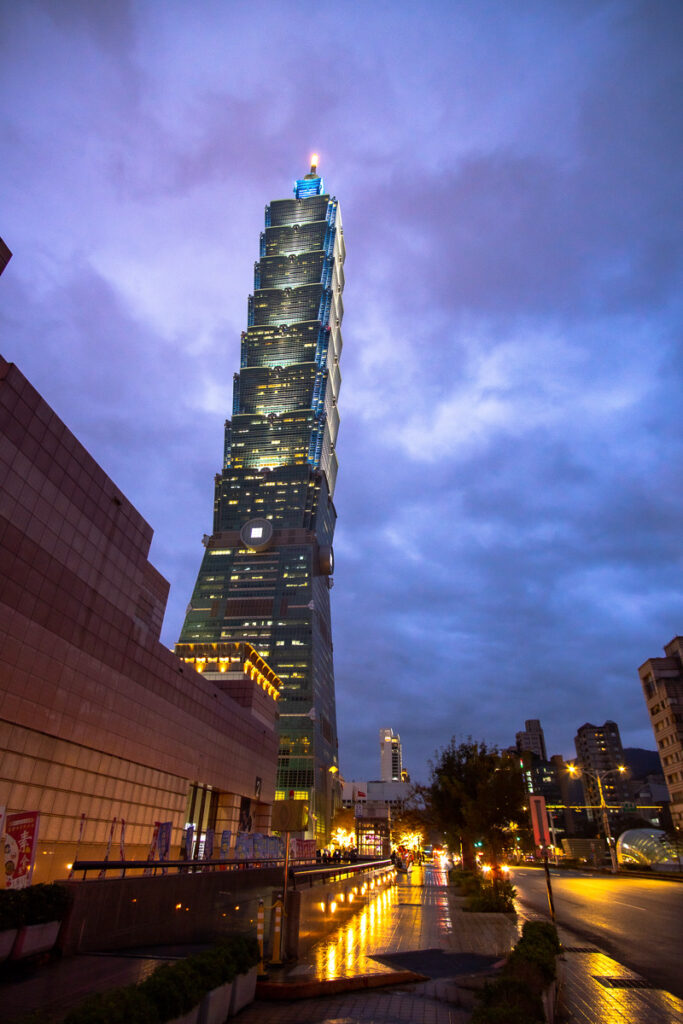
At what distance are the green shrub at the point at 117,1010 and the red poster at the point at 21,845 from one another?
8744 mm

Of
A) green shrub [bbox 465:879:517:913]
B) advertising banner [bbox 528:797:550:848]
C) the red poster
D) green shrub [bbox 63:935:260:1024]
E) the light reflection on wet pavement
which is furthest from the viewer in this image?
green shrub [bbox 465:879:517:913]

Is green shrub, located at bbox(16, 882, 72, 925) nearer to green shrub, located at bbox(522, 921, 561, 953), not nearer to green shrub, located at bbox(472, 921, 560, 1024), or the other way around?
green shrub, located at bbox(472, 921, 560, 1024)

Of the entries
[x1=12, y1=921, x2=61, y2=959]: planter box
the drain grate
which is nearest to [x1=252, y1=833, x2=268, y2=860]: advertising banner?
[x1=12, y1=921, x2=61, y2=959]: planter box

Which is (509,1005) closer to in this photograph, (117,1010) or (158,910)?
(117,1010)

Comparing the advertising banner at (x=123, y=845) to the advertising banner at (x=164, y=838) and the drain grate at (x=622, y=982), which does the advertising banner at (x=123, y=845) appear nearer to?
the advertising banner at (x=164, y=838)

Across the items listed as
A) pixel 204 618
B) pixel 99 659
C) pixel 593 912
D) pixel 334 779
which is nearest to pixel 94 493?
pixel 99 659

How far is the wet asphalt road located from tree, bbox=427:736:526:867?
10.9 ft

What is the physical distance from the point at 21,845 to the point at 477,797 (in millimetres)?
23035

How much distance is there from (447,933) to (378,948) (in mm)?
4088

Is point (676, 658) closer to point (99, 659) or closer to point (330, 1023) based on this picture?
point (99, 659)

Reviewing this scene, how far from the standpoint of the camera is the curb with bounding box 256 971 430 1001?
32.1ft

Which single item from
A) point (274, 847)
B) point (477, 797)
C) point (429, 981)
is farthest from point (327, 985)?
point (274, 847)

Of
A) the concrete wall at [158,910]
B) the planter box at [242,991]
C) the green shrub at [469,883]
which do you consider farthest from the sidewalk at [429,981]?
the green shrub at [469,883]

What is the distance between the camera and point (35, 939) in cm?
1030
